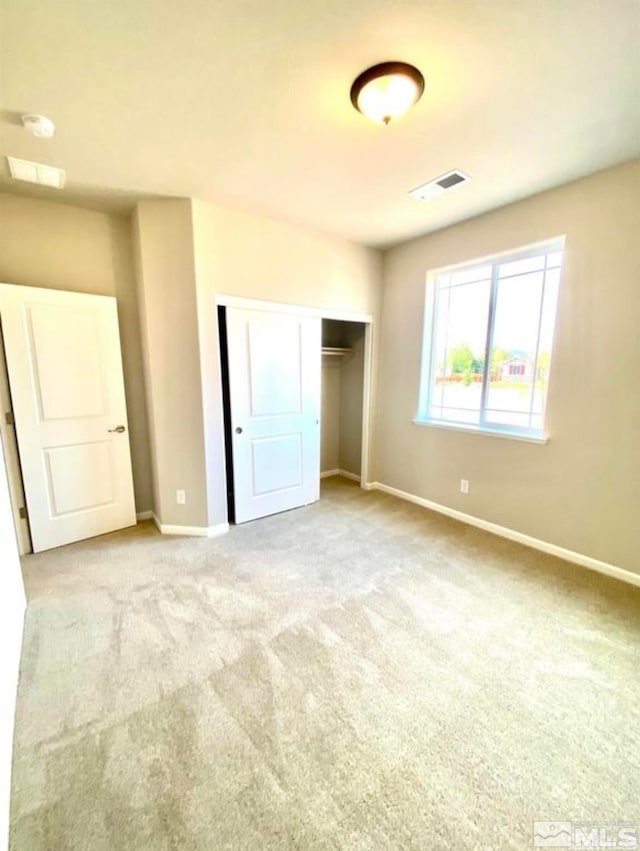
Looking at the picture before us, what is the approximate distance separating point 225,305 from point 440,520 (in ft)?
9.23

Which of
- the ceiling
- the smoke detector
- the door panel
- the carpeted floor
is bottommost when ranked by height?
the carpeted floor

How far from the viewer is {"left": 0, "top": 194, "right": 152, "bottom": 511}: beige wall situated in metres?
2.62

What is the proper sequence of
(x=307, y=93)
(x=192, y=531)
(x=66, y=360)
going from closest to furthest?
(x=307, y=93)
(x=66, y=360)
(x=192, y=531)

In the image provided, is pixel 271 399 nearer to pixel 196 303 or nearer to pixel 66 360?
pixel 196 303

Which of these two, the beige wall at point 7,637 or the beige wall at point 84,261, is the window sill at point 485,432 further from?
the beige wall at point 7,637

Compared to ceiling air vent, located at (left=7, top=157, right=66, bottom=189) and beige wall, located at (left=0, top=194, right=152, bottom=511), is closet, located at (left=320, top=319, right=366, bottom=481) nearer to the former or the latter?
beige wall, located at (left=0, top=194, right=152, bottom=511)

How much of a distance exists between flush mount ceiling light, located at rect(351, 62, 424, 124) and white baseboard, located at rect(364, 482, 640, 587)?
3066 millimetres

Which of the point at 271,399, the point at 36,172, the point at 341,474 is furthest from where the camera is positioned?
the point at 341,474

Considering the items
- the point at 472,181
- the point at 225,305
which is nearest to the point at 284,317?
the point at 225,305

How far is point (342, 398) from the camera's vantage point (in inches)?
184

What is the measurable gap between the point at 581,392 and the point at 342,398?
269 centimetres

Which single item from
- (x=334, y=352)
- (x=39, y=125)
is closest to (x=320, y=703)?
(x=39, y=125)

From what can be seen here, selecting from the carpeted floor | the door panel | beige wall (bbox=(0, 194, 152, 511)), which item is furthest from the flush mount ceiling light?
the carpeted floor

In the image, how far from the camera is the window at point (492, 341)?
2.77 metres
